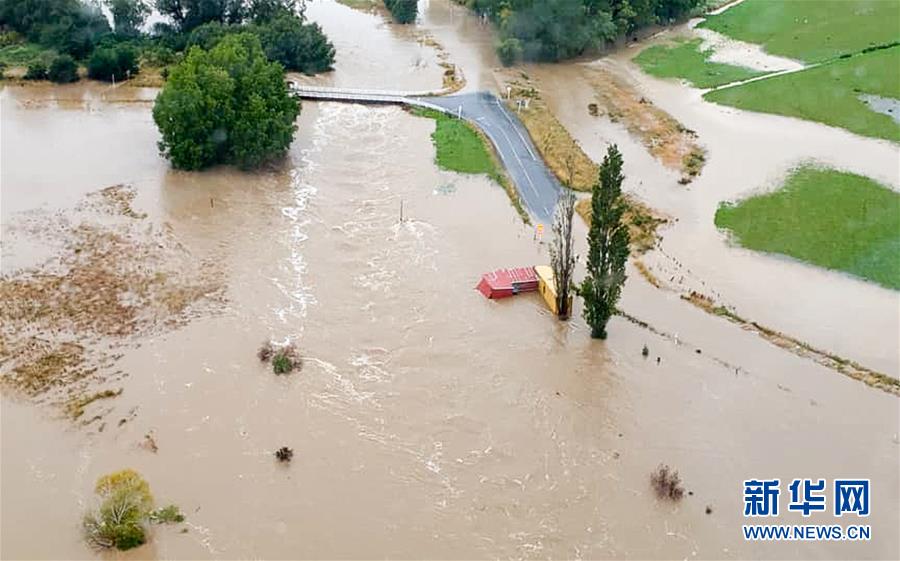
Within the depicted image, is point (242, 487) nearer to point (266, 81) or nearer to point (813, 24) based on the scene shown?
point (266, 81)

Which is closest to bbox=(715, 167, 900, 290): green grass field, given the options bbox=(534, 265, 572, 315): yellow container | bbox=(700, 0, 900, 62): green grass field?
bbox=(534, 265, 572, 315): yellow container

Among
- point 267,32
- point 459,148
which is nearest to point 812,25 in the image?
point 459,148

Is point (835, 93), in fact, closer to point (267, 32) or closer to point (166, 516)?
point (267, 32)

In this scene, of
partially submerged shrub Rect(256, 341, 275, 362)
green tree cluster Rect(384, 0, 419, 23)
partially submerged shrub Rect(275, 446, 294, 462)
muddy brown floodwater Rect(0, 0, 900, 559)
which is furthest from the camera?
green tree cluster Rect(384, 0, 419, 23)

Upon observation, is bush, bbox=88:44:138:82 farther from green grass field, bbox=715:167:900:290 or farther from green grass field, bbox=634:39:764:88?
green grass field, bbox=715:167:900:290

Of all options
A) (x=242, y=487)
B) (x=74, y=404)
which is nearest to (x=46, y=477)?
(x=74, y=404)

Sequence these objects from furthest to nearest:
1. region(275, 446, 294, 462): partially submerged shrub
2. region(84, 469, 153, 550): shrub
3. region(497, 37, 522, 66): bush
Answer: region(497, 37, 522, 66): bush, region(275, 446, 294, 462): partially submerged shrub, region(84, 469, 153, 550): shrub

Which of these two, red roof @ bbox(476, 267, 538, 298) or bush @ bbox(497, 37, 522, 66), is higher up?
bush @ bbox(497, 37, 522, 66)
